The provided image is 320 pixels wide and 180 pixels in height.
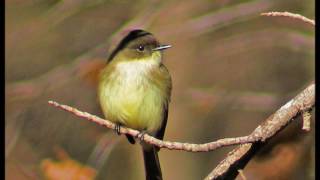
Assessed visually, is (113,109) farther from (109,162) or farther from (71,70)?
(109,162)

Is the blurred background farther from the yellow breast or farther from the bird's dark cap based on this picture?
the yellow breast

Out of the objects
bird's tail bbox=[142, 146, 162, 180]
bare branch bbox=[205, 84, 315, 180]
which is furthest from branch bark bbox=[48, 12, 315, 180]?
bird's tail bbox=[142, 146, 162, 180]

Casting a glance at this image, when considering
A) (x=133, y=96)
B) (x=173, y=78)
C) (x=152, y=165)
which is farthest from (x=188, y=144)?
(x=173, y=78)

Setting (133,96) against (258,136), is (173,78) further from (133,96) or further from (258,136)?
(258,136)

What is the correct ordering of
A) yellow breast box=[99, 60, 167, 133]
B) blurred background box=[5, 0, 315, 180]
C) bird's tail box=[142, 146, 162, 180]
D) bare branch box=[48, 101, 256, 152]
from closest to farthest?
1. bare branch box=[48, 101, 256, 152]
2. yellow breast box=[99, 60, 167, 133]
3. bird's tail box=[142, 146, 162, 180]
4. blurred background box=[5, 0, 315, 180]

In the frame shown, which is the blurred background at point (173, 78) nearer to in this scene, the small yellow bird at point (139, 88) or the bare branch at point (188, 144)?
the small yellow bird at point (139, 88)

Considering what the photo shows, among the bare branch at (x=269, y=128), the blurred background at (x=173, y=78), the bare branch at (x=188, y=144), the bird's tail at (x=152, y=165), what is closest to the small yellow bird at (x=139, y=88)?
the bird's tail at (x=152, y=165)
